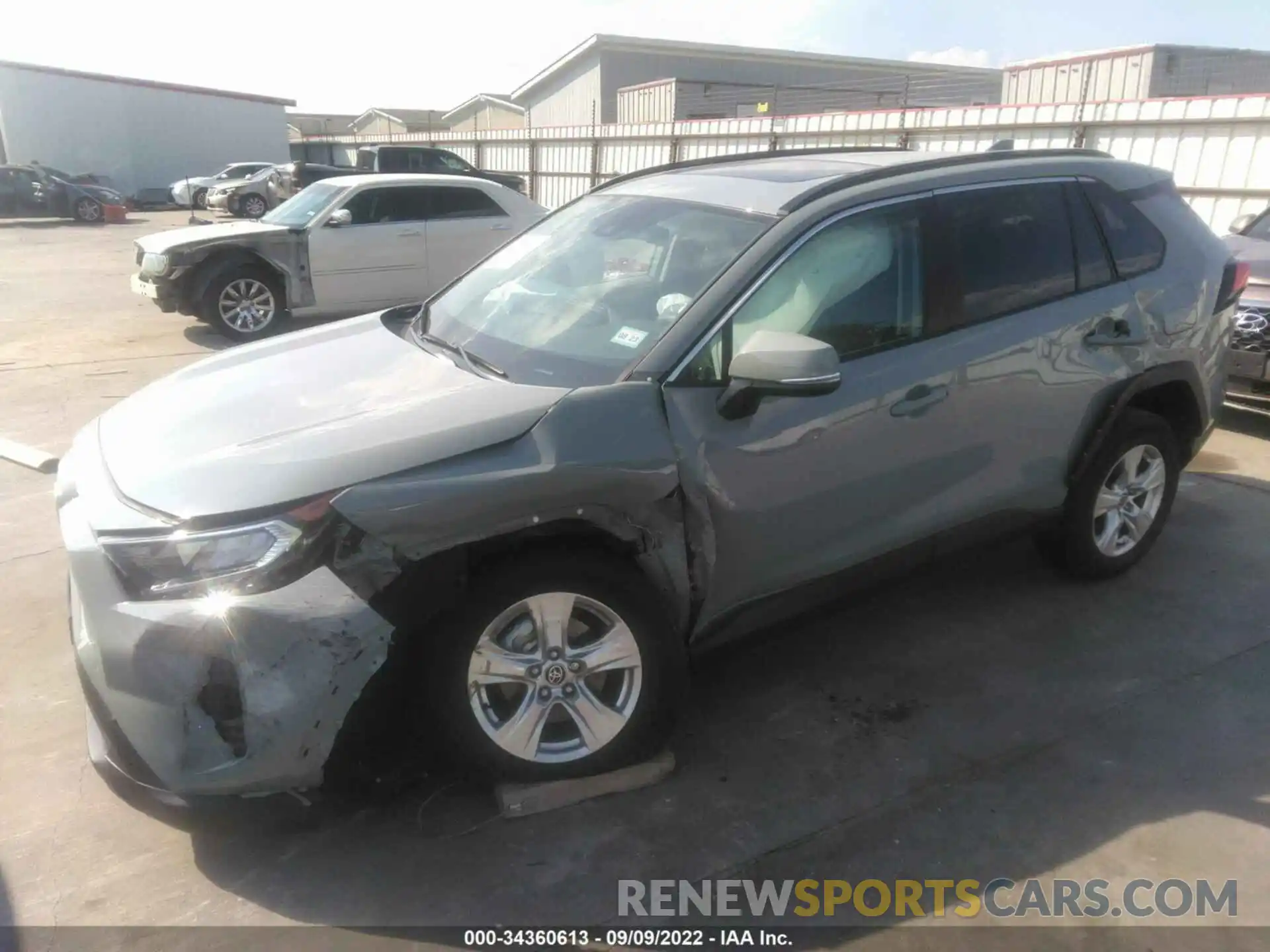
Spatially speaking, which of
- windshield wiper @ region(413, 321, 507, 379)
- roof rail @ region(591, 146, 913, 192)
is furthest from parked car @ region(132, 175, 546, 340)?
windshield wiper @ region(413, 321, 507, 379)

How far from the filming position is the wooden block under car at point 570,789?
9.26ft

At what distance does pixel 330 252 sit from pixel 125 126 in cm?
3486

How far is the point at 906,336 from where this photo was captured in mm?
3314

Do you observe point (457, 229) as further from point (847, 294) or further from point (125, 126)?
point (125, 126)

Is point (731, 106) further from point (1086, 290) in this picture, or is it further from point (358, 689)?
point (358, 689)

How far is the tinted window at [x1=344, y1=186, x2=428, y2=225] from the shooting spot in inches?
414

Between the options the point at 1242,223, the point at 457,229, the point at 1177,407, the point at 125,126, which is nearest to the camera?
the point at 1177,407

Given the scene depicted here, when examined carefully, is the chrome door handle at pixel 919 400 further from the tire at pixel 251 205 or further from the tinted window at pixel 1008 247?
the tire at pixel 251 205

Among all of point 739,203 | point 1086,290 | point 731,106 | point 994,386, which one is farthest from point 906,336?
point 731,106

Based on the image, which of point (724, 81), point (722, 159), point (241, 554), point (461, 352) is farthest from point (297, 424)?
point (724, 81)

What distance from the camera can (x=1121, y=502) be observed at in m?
4.21

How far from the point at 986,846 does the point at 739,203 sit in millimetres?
2143

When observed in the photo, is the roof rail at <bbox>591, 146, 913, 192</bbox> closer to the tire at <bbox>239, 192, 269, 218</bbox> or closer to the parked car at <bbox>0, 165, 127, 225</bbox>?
the tire at <bbox>239, 192, 269, 218</bbox>

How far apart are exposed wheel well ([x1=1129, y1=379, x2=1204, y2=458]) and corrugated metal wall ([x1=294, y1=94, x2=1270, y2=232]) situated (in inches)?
142
